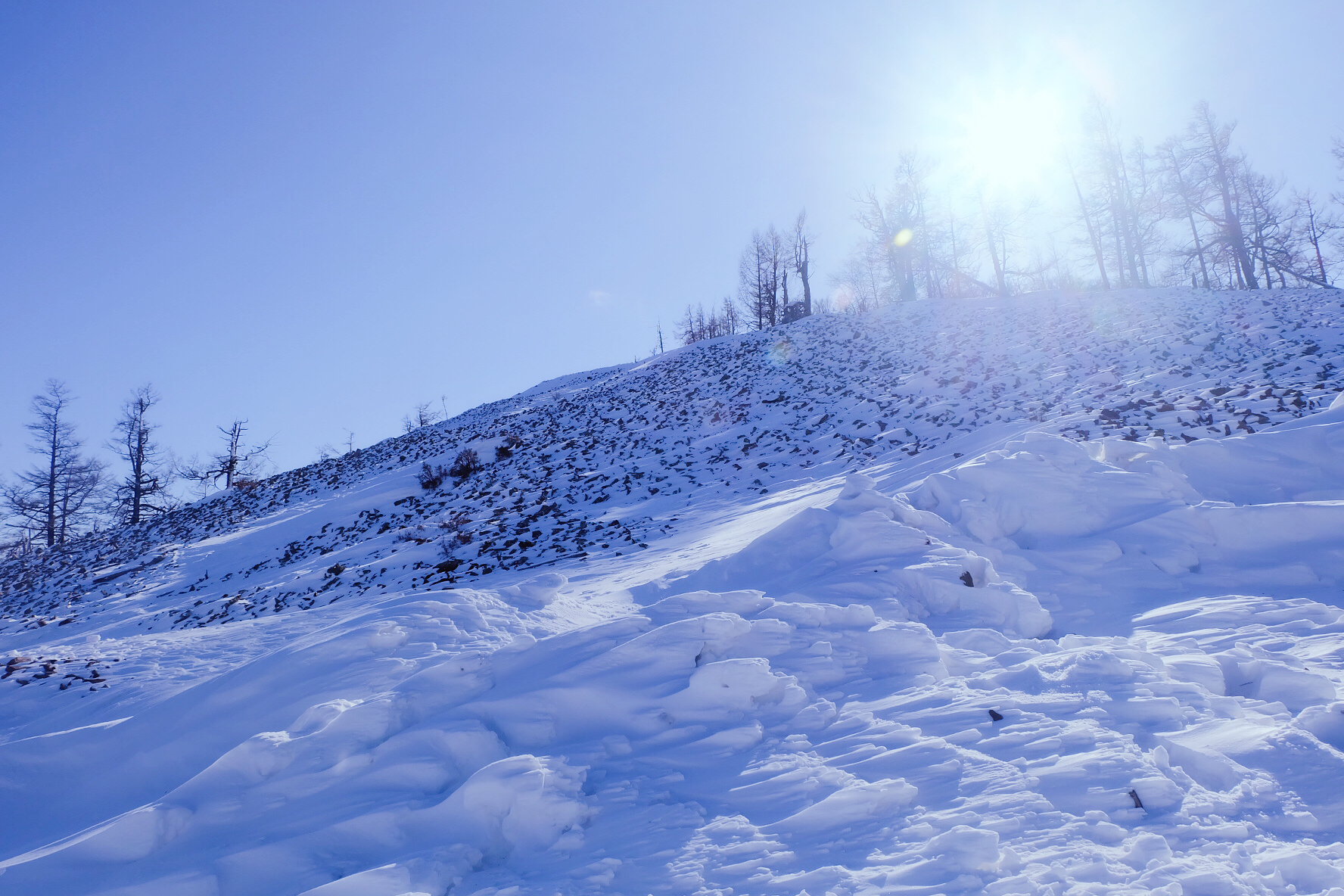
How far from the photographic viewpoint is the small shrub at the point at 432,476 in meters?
16.2

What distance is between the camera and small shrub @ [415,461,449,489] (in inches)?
638

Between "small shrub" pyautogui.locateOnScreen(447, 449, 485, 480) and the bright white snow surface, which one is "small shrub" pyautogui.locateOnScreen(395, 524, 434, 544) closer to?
the bright white snow surface

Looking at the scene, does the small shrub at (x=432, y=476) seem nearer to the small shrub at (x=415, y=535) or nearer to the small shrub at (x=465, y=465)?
the small shrub at (x=465, y=465)


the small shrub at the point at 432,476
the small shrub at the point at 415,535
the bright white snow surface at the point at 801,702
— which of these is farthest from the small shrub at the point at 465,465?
the bright white snow surface at the point at 801,702

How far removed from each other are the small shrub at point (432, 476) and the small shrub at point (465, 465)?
192mm

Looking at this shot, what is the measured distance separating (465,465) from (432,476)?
909 mm

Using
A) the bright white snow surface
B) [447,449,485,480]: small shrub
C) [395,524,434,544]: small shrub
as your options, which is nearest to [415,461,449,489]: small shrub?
[447,449,485,480]: small shrub

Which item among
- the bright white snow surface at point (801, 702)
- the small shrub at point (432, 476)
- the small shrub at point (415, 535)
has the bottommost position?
the bright white snow surface at point (801, 702)

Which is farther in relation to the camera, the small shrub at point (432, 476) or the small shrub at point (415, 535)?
the small shrub at point (432, 476)

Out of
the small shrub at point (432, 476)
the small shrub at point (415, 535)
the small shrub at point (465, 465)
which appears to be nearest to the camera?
the small shrub at point (415, 535)

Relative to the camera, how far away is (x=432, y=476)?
1653 cm

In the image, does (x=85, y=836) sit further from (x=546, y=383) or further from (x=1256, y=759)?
(x=546, y=383)

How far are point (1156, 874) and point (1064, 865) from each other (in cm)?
30

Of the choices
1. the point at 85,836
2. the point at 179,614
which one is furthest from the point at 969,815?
the point at 179,614
